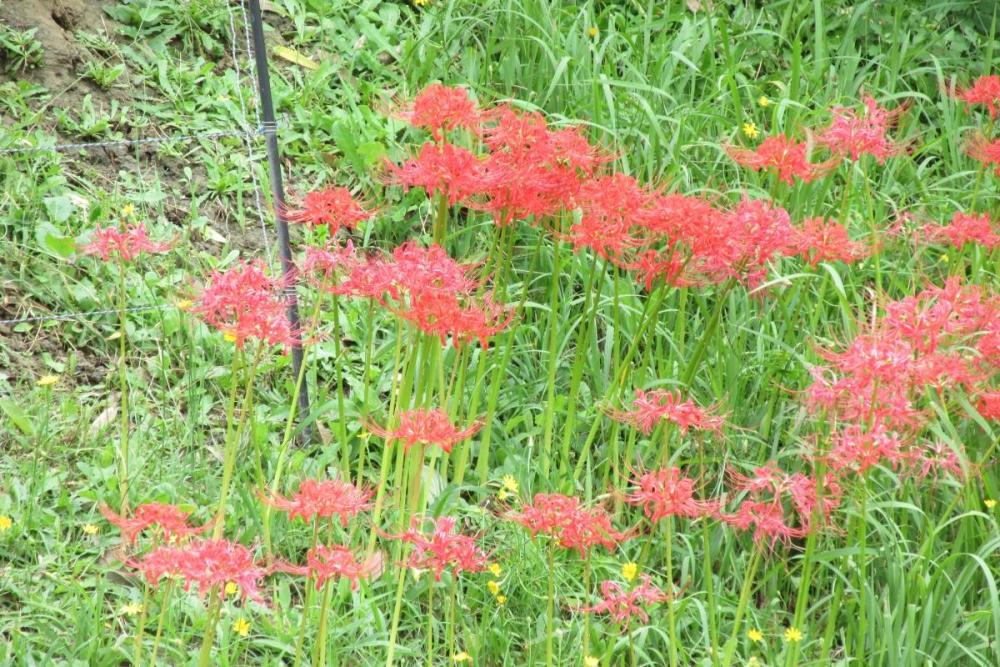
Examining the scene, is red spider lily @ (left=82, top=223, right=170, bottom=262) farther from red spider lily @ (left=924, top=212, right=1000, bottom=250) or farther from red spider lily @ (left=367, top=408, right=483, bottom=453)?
red spider lily @ (left=924, top=212, right=1000, bottom=250)

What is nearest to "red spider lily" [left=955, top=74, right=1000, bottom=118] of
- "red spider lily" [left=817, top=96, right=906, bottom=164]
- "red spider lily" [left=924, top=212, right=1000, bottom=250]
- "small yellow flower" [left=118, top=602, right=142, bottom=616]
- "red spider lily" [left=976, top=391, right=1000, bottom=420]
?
"red spider lily" [left=924, top=212, right=1000, bottom=250]

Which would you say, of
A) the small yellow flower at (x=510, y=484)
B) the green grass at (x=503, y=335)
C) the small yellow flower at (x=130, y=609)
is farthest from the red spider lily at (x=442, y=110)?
the small yellow flower at (x=130, y=609)

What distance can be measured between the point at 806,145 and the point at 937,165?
5.88 ft

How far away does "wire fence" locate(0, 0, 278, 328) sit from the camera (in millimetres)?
4324

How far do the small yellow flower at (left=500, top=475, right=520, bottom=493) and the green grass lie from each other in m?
0.09

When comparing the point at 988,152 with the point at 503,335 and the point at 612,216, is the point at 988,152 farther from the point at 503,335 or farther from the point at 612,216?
the point at 503,335

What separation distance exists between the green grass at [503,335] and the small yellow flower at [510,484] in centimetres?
9

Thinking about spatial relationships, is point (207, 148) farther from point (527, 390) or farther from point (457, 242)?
point (527, 390)

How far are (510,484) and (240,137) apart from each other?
2212mm

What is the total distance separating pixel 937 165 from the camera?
530 centimetres

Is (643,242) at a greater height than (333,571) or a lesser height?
greater

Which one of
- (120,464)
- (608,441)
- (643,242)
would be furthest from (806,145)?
(120,464)

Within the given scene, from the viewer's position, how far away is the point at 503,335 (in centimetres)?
444

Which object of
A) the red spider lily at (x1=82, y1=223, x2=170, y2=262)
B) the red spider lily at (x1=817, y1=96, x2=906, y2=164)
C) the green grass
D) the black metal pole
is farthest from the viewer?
the black metal pole
